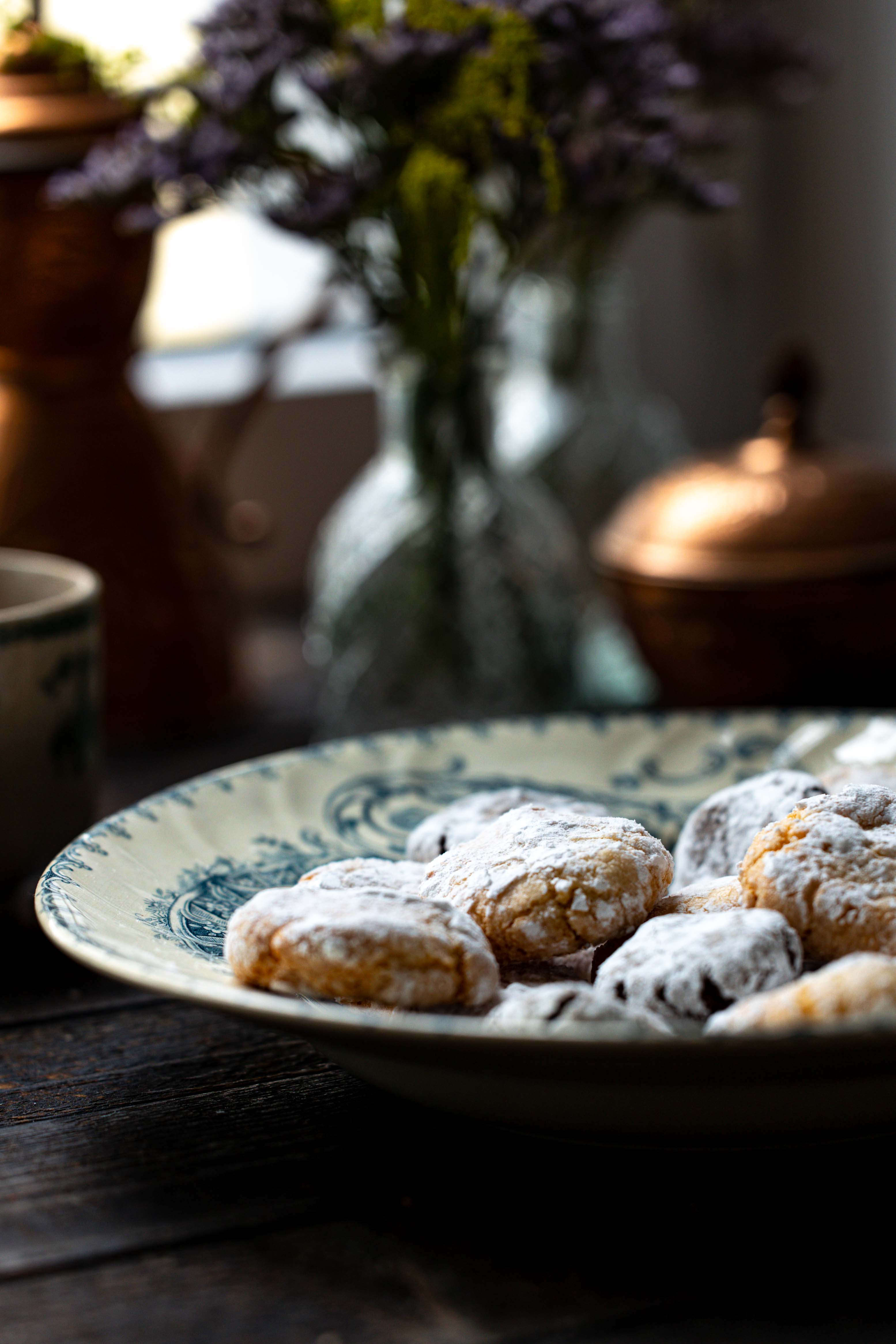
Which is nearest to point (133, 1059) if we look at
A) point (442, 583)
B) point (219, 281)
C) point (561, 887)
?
point (561, 887)

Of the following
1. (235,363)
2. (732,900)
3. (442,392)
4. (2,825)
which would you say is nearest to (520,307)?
(442,392)

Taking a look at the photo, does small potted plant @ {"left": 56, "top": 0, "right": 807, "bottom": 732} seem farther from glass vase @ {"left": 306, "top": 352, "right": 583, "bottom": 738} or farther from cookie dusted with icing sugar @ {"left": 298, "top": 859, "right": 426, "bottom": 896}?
cookie dusted with icing sugar @ {"left": 298, "top": 859, "right": 426, "bottom": 896}

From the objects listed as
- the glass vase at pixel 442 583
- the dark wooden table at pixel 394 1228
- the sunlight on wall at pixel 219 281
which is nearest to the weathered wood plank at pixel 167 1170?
the dark wooden table at pixel 394 1228

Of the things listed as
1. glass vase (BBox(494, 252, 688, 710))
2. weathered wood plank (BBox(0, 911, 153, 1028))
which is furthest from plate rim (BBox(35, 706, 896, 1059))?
glass vase (BBox(494, 252, 688, 710))

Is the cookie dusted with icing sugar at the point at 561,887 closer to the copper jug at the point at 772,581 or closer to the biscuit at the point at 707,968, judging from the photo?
the biscuit at the point at 707,968

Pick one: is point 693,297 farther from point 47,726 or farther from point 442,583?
point 47,726

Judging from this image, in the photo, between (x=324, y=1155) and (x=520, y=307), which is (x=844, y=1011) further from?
(x=520, y=307)
